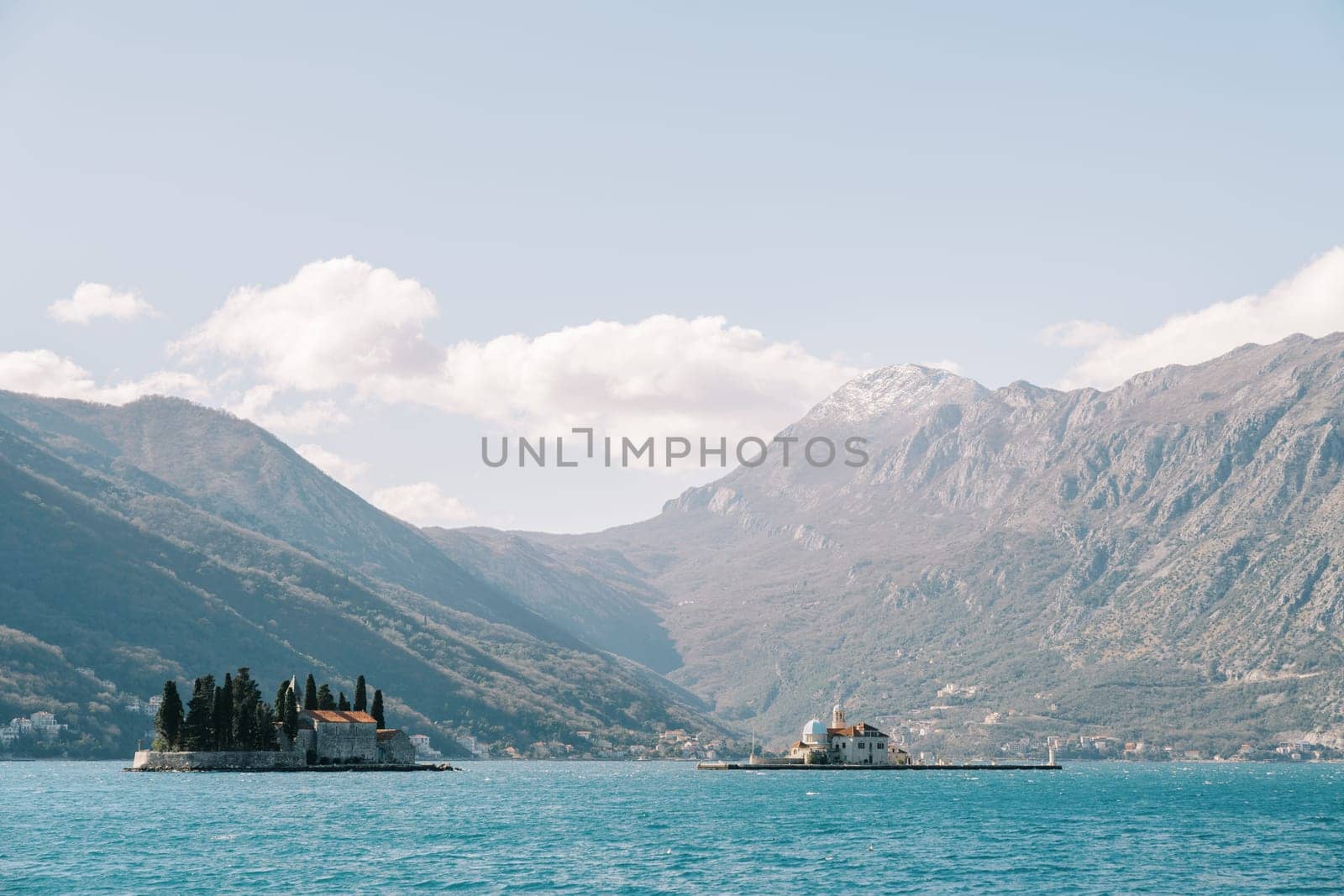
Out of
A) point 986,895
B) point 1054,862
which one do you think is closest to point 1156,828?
point 1054,862

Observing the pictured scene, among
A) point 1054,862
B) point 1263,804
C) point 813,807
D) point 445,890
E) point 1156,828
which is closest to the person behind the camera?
point 445,890

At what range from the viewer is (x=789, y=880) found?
99250 mm

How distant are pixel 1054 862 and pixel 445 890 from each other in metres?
47.6

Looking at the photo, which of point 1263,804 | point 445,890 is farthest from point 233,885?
point 1263,804

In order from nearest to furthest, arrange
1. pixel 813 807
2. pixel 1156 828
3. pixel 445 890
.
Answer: pixel 445 890 → pixel 1156 828 → pixel 813 807

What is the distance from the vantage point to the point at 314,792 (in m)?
173

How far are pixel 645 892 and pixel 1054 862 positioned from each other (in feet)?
119

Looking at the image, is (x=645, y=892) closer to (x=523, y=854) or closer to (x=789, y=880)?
(x=789, y=880)

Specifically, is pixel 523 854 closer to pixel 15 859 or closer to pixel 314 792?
pixel 15 859

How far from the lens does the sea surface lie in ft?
321

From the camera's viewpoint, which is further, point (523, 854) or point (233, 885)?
point (523, 854)

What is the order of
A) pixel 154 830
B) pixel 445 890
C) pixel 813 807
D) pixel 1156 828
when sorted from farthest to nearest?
pixel 813 807 < pixel 1156 828 < pixel 154 830 < pixel 445 890

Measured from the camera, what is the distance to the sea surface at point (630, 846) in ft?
321

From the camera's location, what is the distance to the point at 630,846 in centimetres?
12081
